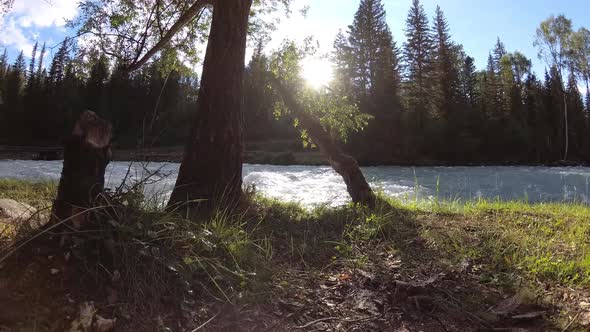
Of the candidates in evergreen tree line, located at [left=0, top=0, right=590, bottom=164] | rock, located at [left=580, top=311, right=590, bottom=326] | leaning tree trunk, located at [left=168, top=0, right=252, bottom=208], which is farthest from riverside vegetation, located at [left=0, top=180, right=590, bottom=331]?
evergreen tree line, located at [left=0, top=0, right=590, bottom=164]

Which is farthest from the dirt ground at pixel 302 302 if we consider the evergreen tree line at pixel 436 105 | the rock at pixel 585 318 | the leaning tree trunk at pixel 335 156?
the evergreen tree line at pixel 436 105

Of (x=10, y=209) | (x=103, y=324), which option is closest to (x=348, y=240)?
(x=103, y=324)

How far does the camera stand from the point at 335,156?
20.4ft

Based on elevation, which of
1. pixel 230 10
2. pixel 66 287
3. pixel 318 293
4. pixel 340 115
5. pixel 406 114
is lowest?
pixel 318 293

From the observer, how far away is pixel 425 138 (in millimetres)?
33875

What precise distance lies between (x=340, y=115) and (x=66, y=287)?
227 inches

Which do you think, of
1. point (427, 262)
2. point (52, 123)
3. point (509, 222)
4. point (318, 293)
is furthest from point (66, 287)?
point (52, 123)

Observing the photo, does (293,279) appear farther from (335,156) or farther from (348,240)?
(335,156)

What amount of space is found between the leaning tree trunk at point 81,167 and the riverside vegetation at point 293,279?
0.43ft

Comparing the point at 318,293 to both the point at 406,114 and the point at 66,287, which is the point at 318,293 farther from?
the point at 406,114

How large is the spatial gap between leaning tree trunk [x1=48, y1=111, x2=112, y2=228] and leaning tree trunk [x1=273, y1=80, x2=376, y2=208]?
12.6 feet

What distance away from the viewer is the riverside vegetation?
1.96 metres

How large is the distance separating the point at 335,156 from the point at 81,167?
4.45 metres

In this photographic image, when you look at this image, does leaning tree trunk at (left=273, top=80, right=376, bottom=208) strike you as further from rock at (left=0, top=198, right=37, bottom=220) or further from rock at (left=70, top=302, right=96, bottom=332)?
rock at (left=0, top=198, right=37, bottom=220)
